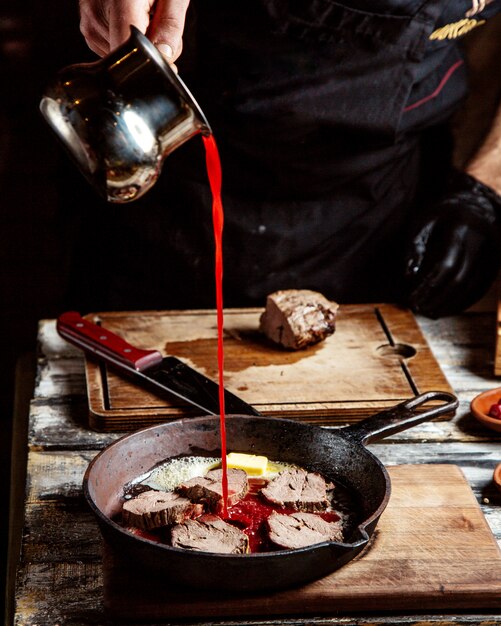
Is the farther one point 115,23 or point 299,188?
point 299,188

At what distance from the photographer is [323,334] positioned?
6.41 ft

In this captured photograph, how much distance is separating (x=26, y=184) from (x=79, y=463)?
1963 millimetres

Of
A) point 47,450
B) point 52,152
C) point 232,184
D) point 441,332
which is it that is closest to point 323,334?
point 441,332

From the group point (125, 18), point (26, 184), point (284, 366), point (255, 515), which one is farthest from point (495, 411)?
point (26, 184)

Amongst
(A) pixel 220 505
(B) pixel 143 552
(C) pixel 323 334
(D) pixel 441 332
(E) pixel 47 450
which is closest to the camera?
(B) pixel 143 552

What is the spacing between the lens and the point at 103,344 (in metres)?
1.88

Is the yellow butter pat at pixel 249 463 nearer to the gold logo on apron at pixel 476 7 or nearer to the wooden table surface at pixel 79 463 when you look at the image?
the wooden table surface at pixel 79 463

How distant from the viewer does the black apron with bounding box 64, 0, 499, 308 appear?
6.63ft

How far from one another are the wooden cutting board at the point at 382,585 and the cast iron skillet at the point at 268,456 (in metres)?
0.02

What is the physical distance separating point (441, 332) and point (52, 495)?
1.07m

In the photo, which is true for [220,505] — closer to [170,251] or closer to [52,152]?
[170,251]

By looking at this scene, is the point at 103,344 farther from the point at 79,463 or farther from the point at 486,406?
the point at 486,406

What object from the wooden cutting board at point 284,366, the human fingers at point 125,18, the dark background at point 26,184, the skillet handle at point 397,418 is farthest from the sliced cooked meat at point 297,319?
the dark background at point 26,184

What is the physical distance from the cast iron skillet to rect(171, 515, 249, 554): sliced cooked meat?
0.18 feet
